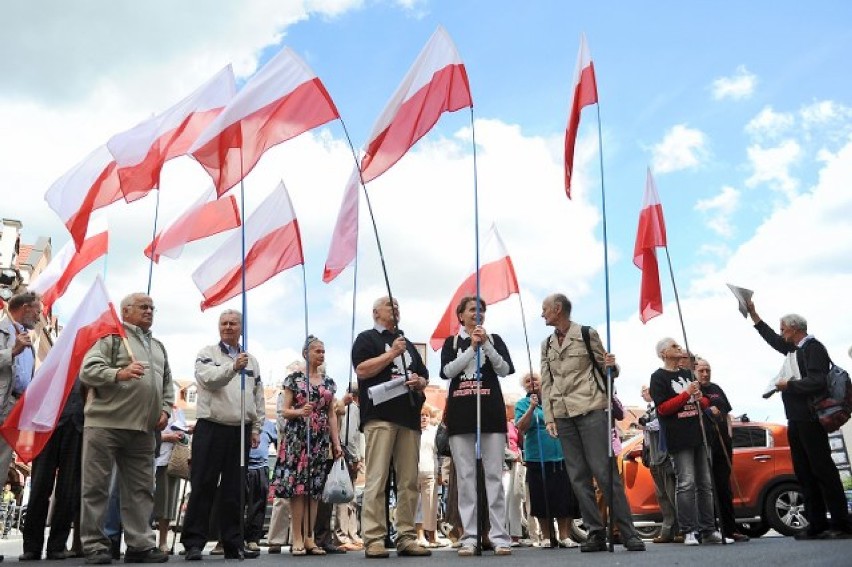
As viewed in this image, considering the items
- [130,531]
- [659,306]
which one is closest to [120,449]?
[130,531]

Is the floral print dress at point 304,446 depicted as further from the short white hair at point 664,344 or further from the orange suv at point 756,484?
the orange suv at point 756,484

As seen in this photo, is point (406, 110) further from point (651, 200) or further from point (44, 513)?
point (44, 513)

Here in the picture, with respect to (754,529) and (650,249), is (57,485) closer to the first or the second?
(650,249)

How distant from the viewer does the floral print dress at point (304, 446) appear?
8094 millimetres

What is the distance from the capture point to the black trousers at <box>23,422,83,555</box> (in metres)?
7.15

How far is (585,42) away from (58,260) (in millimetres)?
6647

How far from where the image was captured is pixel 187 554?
23.1ft

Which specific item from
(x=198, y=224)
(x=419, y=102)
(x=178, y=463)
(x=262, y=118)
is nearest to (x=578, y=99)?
(x=419, y=102)

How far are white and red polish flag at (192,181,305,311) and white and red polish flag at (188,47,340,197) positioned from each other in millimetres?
1992

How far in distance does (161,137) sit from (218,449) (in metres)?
3.58

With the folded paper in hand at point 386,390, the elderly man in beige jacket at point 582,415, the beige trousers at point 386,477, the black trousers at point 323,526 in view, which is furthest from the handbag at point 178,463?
the elderly man in beige jacket at point 582,415

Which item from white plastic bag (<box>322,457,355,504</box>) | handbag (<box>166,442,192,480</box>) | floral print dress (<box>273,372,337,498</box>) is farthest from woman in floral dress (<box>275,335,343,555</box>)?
handbag (<box>166,442,192,480</box>)

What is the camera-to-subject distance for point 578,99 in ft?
27.3

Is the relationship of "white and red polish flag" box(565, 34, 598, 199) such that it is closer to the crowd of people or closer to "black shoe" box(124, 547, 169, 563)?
the crowd of people
